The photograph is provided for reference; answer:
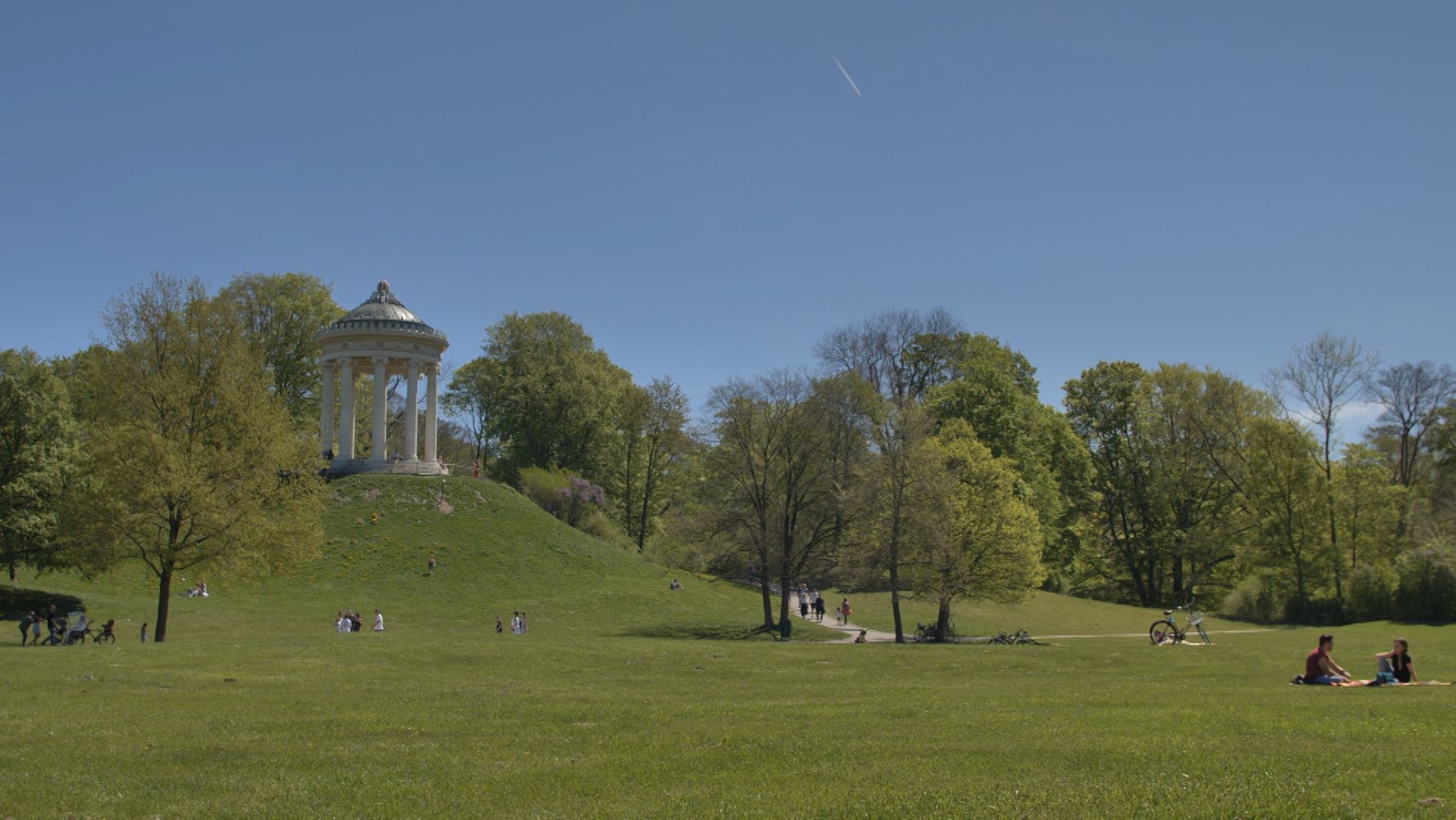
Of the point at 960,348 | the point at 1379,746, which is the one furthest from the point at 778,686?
the point at 960,348

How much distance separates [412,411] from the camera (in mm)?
56312

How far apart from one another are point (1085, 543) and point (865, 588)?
18.2 m

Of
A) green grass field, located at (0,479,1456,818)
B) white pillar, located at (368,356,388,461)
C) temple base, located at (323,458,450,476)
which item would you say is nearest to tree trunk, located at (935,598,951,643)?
green grass field, located at (0,479,1456,818)

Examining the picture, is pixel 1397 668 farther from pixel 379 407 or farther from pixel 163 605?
pixel 379 407

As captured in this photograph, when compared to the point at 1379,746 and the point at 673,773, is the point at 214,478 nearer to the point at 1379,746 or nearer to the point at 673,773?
the point at 673,773

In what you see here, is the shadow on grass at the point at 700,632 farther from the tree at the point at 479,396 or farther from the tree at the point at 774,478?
the tree at the point at 479,396

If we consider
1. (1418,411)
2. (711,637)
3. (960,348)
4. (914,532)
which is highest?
(960,348)

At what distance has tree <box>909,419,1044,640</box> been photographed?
3688 cm

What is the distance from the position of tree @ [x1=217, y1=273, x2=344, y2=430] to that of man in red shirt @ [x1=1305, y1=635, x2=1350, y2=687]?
6296cm

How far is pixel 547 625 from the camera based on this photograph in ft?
124

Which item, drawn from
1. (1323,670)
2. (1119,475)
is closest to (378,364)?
(1119,475)

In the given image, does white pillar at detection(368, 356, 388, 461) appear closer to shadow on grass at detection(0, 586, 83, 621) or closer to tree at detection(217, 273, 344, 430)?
tree at detection(217, 273, 344, 430)

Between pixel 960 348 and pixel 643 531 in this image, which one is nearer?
pixel 960 348

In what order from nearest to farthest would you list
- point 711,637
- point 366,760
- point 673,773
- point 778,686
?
point 673,773 → point 366,760 → point 778,686 → point 711,637
